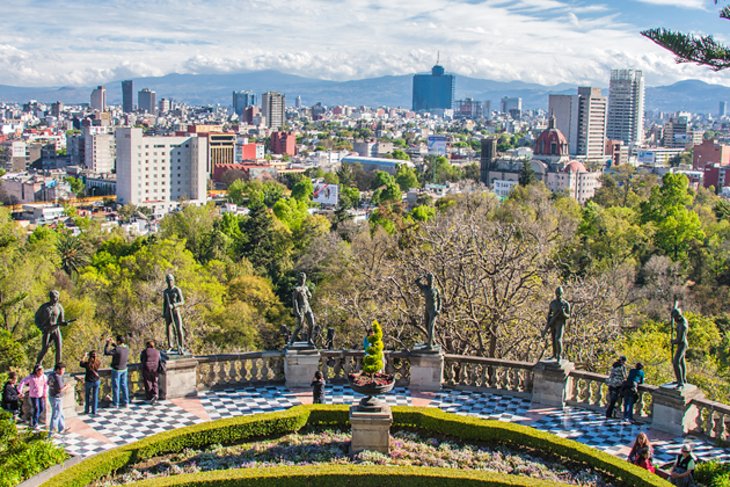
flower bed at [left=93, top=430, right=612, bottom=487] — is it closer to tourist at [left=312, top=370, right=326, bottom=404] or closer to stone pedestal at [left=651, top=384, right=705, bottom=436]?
tourist at [left=312, top=370, right=326, bottom=404]

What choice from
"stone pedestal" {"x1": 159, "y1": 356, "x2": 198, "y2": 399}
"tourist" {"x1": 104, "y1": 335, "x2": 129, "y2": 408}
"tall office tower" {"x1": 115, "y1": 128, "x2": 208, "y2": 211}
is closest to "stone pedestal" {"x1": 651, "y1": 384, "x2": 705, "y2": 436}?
"stone pedestal" {"x1": 159, "y1": 356, "x2": 198, "y2": 399}

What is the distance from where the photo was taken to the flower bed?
1553 centimetres

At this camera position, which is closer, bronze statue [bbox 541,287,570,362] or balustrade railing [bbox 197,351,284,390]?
bronze statue [bbox 541,287,570,362]

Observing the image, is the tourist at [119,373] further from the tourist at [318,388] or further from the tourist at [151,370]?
the tourist at [318,388]

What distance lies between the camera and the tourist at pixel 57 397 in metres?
17.1

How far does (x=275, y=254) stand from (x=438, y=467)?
53534 mm

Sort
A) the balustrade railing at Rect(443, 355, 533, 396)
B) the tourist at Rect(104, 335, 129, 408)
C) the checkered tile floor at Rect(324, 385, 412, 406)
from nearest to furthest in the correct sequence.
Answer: the tourist at Rect(104, 335, 129, 408)
the checkered tile floor at Rect(324, 385, 412, 406)
the balustrade railing at Rect(443, 355, 533, 396)

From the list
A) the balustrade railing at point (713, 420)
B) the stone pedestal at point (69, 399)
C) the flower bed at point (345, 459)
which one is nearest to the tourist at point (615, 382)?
the balustrade railing at point (713, 420)

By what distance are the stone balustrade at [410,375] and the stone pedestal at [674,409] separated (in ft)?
0.65

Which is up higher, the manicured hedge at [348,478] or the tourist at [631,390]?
the tourist at [631,390]

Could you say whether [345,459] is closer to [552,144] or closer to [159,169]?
[159,169]

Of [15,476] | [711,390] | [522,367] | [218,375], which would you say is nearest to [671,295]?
[711,390]

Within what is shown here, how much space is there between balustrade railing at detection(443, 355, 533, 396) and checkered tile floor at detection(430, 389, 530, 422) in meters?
0.29

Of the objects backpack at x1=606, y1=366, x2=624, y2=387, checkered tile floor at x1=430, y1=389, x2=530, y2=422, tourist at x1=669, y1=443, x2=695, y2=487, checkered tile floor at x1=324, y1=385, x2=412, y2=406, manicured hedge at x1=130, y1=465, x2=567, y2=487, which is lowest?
checkered tile floor at x1=324, y1=385, x2=412, y2=406
